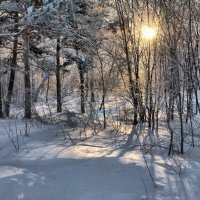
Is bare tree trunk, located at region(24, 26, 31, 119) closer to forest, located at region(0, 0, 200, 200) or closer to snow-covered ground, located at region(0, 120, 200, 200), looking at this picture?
forest, located at region(0, 0, 200, 200)

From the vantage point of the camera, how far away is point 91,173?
560cm

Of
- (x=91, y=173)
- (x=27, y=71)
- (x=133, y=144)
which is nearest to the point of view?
(x=91, y=173)

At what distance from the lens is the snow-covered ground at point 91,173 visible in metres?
4.91

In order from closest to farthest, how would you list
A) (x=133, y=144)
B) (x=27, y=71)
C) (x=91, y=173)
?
1. (x=91, y=173)
2. (x=133, y=144)
3. (x=27, y=71)

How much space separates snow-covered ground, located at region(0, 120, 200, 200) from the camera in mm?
4906

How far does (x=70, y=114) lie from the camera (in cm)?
1013

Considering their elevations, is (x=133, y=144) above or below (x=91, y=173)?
above

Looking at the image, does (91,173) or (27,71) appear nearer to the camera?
(91,173)

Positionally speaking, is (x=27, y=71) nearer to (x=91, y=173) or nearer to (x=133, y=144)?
(x=133, y=144)

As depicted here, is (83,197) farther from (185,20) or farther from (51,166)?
(185,20)

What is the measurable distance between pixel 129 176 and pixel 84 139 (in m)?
2.59

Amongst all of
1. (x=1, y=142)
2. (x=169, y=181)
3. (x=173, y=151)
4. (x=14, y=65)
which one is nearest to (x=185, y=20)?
(x=173, y=151)

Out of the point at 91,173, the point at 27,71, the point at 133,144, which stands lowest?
the point at 91,173

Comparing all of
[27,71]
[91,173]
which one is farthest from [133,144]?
[27,71]
